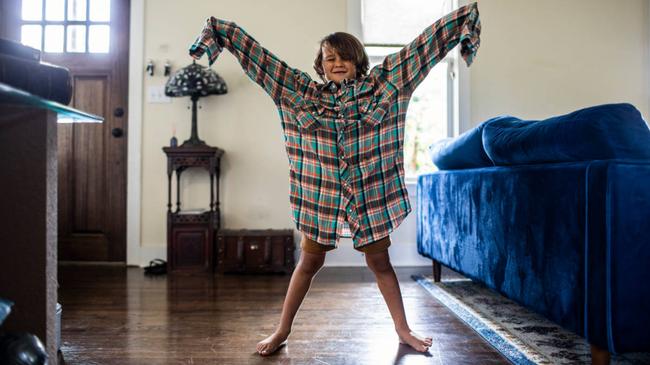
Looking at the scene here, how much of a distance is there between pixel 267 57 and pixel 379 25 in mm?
1995

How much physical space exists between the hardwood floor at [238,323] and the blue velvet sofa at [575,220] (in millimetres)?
306

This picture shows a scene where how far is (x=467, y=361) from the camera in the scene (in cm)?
133

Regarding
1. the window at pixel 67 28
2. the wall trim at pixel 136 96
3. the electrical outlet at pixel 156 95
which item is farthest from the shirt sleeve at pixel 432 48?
the window at pixel 67 28

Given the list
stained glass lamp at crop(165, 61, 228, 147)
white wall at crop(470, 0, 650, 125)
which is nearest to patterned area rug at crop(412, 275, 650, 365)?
white wall at crop(470, 0, 650, 125)

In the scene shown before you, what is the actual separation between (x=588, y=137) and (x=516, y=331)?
81 cm

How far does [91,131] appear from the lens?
Answer: 313 centimetres

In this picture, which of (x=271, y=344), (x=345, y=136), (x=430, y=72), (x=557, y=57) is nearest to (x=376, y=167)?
(x=345, y=136)

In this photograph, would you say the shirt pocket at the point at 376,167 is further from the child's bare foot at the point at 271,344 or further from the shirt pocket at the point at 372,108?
the child's bare foot at the point at 271,344

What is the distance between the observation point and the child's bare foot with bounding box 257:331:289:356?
4.54 ft

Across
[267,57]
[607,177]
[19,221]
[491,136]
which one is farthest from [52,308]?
[491,136]

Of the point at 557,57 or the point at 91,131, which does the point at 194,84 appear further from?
the point at 557,57

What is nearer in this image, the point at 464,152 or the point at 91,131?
the point at 464,152

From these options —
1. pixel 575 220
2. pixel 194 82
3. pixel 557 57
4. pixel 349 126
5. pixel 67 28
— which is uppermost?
pixel 67 28

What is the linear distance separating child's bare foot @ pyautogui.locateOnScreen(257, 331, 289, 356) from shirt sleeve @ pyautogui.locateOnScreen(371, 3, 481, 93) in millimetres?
910
